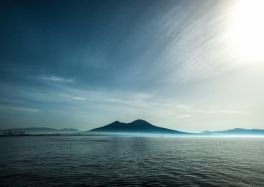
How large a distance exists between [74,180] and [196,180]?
22465mm

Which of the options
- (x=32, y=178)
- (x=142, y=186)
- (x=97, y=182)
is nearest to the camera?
(x=142, y=186)

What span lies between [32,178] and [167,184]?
83.4ft

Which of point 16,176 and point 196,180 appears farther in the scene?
point 16,176

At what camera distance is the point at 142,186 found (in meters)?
27.4

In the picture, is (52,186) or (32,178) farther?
(32,178)

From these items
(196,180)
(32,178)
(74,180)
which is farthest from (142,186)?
(32,178)

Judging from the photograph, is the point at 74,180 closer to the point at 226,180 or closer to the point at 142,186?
the point at 142,186

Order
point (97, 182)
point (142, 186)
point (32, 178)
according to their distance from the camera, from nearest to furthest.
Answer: point (142, 186) < point (97, 182) < point (32, 178)

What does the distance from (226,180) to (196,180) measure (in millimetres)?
5773

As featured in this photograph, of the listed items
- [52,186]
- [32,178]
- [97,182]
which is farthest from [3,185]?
[97,182]

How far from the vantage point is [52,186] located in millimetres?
27578

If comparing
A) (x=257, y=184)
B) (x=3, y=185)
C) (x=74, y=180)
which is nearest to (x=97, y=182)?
(x=74, y=180)

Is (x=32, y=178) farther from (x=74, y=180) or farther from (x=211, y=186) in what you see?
(x=211, y=186)

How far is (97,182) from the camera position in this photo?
98.1ft
